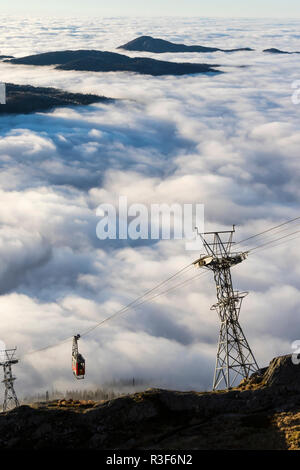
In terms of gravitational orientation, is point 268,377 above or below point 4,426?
above
